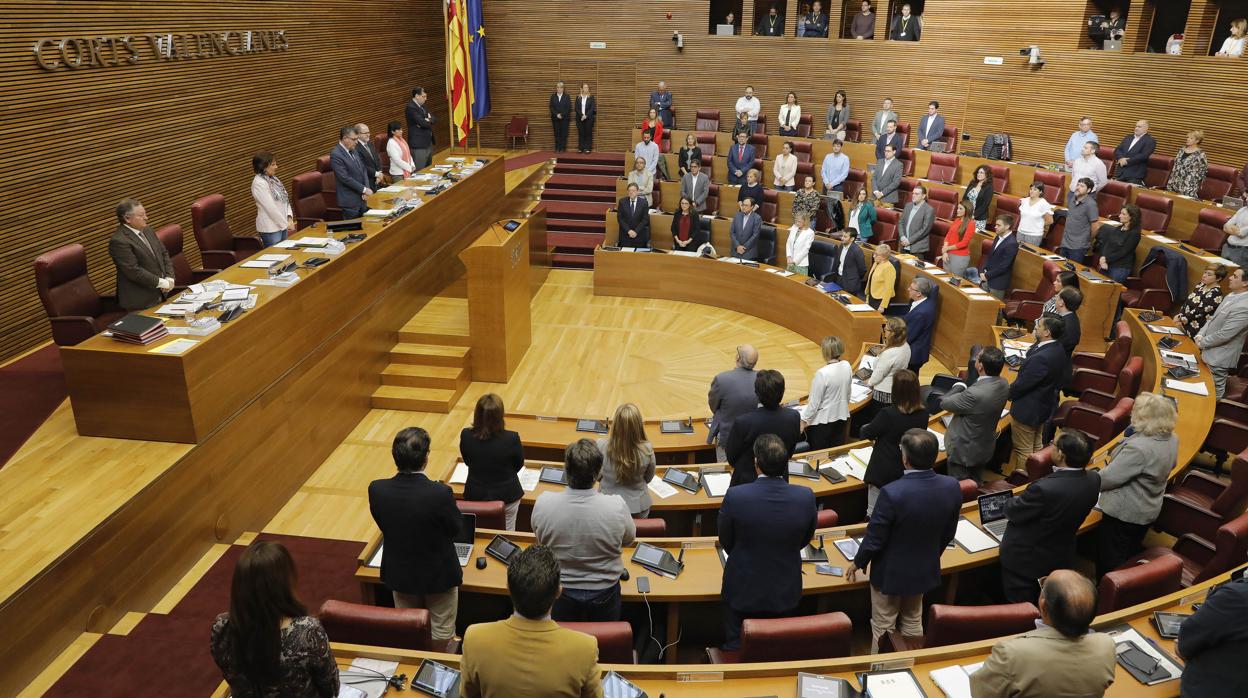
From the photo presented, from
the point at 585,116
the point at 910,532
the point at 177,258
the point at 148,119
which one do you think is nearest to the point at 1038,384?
the point at 910,532

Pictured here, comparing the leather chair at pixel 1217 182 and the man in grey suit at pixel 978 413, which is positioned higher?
the leather chair at pixel 1217 182

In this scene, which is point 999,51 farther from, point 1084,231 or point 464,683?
point 464,683

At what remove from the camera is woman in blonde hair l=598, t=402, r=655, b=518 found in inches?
142

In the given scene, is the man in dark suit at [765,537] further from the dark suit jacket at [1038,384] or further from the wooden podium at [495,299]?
the wooden podium at [495,299]

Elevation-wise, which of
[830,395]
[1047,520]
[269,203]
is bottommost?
[830,395]

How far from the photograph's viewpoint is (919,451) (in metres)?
3.01

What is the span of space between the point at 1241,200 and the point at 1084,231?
1409 millimetres

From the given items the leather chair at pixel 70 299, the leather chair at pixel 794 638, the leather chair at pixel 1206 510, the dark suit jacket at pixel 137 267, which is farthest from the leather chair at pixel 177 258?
the leather chair at pixel 1206 510

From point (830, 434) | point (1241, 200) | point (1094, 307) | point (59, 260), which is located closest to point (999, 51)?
point (1241, 200)

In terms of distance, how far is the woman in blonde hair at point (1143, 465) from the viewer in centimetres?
371

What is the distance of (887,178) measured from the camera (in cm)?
991

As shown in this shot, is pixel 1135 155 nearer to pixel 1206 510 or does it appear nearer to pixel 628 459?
pixel 1206 510

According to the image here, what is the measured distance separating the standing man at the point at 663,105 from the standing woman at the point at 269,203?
23.8ft

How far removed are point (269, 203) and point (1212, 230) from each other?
315 inches
